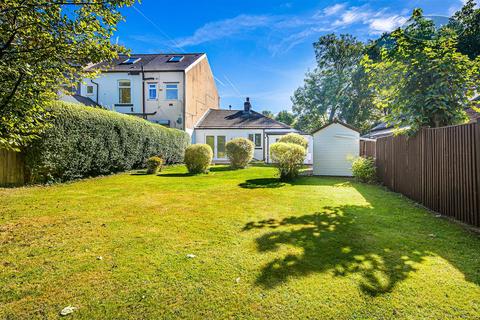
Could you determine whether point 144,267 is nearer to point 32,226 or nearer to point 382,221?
point 32,226

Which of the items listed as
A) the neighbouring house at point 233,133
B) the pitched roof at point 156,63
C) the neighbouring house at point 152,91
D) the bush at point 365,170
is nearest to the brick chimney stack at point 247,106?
the neighbouring house at point 233,133

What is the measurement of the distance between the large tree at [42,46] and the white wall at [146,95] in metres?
16.8

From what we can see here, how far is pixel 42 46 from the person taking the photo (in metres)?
3.74

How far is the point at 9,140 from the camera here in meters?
4.18

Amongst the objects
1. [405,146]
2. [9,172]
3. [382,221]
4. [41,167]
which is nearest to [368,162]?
[405,146]

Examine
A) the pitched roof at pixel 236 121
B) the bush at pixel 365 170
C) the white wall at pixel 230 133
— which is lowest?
the bush at pixel 365 170

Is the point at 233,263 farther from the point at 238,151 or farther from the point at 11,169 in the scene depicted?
the point at 238,151

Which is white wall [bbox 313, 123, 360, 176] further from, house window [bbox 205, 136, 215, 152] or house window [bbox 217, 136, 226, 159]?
house window [bbox 205, 136, 215, 152]

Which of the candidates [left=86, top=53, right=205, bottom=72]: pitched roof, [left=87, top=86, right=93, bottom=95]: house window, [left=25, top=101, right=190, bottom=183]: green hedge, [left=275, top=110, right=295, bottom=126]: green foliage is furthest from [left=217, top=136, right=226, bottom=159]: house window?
[left=275, top=110, right=295, bottom=126]: green foliage

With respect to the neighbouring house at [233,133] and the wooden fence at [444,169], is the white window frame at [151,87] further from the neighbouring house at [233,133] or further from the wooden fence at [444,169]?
the wooden fence at [444,169]

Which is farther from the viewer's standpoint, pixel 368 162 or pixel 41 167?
pixel 368 162

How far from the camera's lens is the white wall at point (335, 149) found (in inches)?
508

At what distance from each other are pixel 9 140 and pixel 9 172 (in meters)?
4.79

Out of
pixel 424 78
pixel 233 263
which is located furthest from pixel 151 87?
pixel 233 263
